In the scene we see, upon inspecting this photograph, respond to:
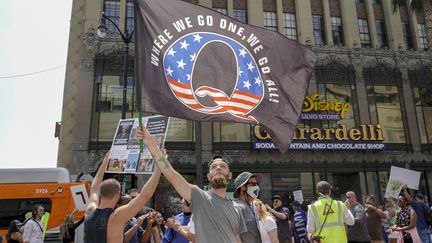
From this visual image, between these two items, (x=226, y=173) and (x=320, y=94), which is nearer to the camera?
(x=226, y=173)

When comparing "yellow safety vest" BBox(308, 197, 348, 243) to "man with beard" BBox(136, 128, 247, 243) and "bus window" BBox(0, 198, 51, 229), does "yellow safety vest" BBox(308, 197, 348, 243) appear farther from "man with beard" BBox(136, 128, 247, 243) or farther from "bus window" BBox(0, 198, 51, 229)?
"bus window" BBox(0, 198, 51, 229)

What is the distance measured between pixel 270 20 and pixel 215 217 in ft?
75.9

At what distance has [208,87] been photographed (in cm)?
529

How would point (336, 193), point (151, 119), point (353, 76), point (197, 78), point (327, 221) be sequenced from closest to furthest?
point (197, 78), point (327, 221), point (151, 119), point (336, 193), point (353, 76)

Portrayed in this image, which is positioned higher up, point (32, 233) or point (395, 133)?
point (395, 133)

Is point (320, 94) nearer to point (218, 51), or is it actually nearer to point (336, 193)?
point (336, 193)

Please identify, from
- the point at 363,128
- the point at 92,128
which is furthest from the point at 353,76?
the point at 92,128

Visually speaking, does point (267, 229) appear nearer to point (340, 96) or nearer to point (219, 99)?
point (219, 99)

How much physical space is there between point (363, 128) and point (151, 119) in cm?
1636

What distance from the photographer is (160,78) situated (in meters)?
4.69

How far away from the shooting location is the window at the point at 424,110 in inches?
936

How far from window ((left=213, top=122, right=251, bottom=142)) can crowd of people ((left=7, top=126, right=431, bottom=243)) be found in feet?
42.9

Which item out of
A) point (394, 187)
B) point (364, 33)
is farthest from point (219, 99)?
point (364, 33)

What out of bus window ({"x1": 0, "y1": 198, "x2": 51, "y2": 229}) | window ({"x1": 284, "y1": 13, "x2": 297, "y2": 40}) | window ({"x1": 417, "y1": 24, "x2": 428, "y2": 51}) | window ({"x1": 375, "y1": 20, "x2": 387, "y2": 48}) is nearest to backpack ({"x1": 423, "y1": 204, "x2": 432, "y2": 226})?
bus window ({"x1": 0, "y1": 198, "x2": 51, "y2": 229})
